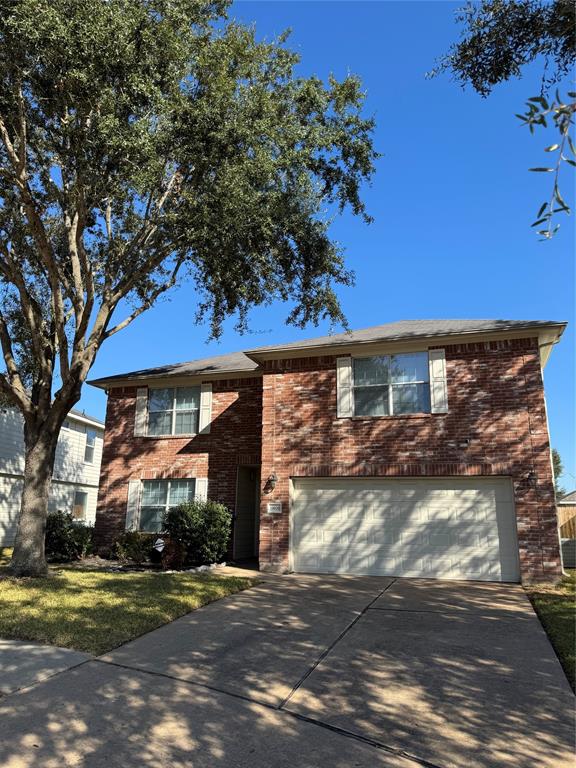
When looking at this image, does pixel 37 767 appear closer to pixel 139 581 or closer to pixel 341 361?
pixel 139 581

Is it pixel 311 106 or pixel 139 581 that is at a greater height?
pixel 311 106

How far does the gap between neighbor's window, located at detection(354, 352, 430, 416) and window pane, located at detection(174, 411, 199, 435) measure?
5346 millimetres

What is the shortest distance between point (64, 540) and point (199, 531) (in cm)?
421

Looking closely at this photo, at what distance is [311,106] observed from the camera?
40.1ft

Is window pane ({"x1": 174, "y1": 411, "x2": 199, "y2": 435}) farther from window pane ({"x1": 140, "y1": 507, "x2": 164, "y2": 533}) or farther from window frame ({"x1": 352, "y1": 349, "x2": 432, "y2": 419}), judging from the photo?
window frame ({"x1": 352, "y1": 349, "x2": 432, "y2": 419})

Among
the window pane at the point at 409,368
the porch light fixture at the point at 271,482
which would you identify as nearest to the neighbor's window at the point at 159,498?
the porch light fixture at the point at 271,482

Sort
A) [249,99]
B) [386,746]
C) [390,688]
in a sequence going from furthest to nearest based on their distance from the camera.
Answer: [249,99]
[390,688]
[386,746]

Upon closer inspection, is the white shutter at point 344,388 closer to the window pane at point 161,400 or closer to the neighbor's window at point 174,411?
the neighbor's window at point 174,411

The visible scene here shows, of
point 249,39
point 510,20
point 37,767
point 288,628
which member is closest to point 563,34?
point 510,20

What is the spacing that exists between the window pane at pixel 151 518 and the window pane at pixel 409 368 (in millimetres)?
7898

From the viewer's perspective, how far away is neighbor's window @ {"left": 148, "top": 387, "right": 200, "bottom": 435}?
53.4 ft

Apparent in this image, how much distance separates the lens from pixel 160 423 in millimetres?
16609

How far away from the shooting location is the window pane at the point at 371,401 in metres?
13.0

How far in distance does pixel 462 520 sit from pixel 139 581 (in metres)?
6.90
